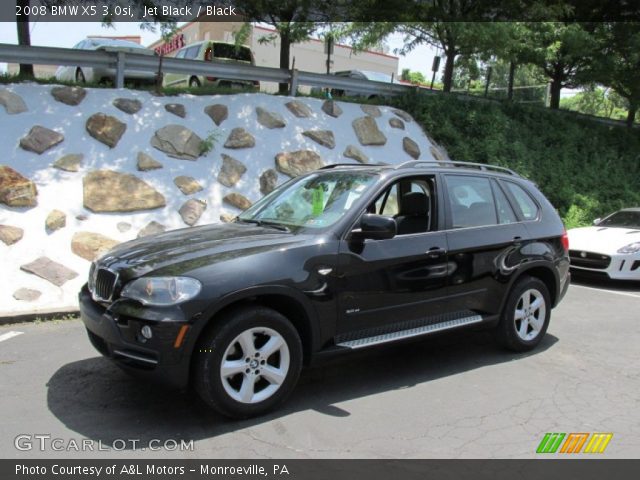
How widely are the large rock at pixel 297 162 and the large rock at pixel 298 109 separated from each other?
1.09 meters

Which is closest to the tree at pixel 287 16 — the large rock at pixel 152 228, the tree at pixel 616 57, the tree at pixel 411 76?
the large rock at pixel 152 228

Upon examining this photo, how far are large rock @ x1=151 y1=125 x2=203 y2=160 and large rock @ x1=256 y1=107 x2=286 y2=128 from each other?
4.51ft

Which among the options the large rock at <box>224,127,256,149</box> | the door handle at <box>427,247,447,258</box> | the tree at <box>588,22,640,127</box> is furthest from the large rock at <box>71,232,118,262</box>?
the tree at <box>588,22,640,127</box>

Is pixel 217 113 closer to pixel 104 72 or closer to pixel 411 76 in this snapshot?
pixel 104 72

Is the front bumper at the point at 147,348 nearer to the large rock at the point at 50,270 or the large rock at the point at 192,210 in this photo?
the large rock at the point at 50,270

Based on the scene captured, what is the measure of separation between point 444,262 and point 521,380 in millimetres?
1181

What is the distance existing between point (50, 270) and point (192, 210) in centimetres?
230

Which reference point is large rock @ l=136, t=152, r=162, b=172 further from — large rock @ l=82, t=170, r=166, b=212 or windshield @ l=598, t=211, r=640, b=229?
windshield @ l=598, t=211, r=640, b=229

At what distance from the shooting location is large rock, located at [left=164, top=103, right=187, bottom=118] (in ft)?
33.1

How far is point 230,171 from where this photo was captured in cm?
973

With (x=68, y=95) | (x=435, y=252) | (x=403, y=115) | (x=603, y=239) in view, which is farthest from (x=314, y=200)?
(x=403, y=115)

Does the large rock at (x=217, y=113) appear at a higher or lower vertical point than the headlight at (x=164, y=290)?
higher

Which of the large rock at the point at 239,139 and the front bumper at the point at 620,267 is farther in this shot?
the large rock at the point at 239,139

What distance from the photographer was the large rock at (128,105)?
9680 millimetres
